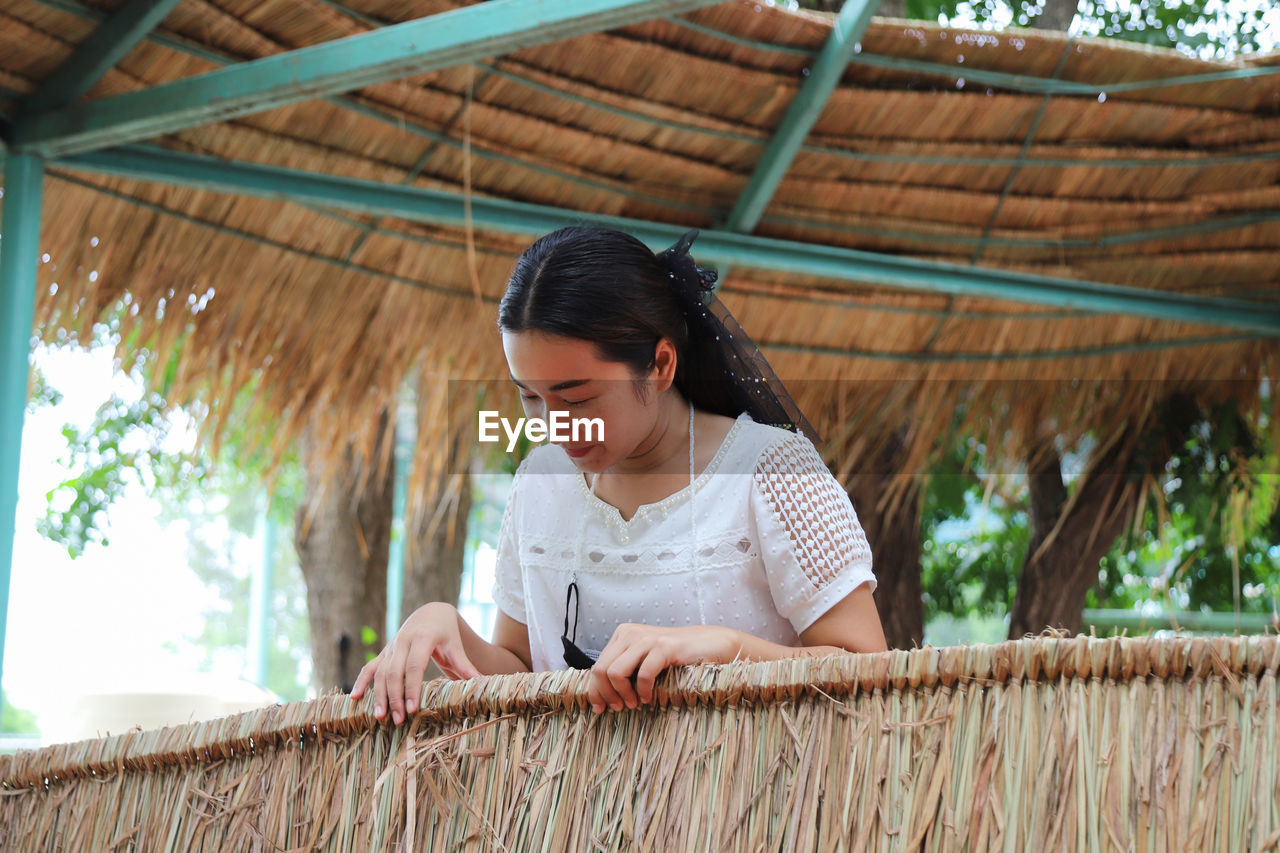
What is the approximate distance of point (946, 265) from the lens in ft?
9.53

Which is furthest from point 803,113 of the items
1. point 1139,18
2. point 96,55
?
point 1139,18

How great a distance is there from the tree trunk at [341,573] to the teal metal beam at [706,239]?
1.48 meters

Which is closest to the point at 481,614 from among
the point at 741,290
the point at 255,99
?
the point at 741,290

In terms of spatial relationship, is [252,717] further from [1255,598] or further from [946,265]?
[1255,598]

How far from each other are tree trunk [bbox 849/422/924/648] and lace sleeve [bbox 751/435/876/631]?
2295 millimetres

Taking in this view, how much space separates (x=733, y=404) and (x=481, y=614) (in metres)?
10.9

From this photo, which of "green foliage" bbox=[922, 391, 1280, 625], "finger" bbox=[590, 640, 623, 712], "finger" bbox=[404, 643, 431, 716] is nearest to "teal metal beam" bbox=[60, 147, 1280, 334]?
"green foliage" bbox=[922, 391, 1280, 625]

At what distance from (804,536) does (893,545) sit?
2453 millimetres

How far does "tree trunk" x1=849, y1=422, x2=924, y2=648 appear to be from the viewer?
3658 mm

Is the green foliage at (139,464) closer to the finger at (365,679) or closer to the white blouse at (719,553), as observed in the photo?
the white blouse at (719,553)

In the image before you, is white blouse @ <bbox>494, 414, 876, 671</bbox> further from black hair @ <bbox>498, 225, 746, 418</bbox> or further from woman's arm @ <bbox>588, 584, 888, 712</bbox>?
woman's arm @ <bbox>588, 584, 888, 712</bbox>

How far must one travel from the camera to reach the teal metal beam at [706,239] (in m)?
2.21

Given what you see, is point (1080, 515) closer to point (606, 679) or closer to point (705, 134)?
point (705, 134)

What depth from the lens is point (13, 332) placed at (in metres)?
1.95
